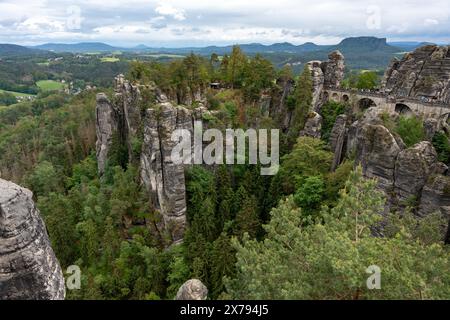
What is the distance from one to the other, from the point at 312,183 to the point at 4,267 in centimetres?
2567

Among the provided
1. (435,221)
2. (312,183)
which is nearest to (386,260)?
(435,221)

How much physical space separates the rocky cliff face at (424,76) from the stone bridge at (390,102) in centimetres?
154

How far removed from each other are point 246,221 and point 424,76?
108ft

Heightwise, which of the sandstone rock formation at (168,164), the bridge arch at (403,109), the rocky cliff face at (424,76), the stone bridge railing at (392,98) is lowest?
the sandstone rock formation at (168,164)

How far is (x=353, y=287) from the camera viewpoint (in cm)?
1260

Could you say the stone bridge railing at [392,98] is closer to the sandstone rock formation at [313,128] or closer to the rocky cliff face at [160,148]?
the sandstone rock formation at [313,128]

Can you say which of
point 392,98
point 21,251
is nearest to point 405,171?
point 392,98

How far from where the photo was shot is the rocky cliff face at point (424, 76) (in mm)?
44094

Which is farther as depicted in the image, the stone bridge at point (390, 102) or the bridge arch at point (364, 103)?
the bridge arch at point (364, 103)

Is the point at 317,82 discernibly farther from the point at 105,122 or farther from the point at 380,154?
the point at 105,122

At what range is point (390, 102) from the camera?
44156mm

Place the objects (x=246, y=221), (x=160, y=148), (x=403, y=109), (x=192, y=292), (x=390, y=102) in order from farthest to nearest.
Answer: (x=390, y=102) < (x=403, y=109) < (x=160, y=148) < (x=246, y=221) < (x=192, y=292)

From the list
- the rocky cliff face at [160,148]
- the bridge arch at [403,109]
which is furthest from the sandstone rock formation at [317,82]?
the rocky cliff face at [160,148]
